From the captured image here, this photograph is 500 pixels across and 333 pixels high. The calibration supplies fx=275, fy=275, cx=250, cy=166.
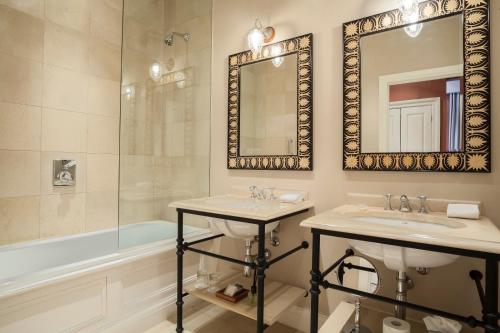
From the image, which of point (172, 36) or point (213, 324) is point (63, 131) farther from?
point (213, 324)

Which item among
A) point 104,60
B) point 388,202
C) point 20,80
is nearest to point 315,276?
point 388,202

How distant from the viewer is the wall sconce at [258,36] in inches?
78.4

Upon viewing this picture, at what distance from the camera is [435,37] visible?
1455mm

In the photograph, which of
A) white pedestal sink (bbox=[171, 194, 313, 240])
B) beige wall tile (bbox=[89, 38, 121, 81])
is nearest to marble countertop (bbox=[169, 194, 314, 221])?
white pedestal sink (bbox=[171, 194, 313, 240])

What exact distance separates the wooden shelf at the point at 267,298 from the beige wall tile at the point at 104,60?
6.55ft

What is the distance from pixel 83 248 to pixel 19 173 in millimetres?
751

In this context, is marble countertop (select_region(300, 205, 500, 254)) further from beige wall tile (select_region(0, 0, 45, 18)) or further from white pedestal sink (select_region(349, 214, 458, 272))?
beige wall tile (select_region(0, 0, 45, 18))

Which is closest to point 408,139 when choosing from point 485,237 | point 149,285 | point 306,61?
point 485,237

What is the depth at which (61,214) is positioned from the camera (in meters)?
2.25

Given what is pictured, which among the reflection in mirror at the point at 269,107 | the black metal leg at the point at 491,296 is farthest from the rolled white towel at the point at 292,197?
the black metal leg at the point at 491,296

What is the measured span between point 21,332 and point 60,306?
0.18 metres

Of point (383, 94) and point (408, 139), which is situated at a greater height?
point (383, 94)

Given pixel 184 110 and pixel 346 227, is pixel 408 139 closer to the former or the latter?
pixel 346 227

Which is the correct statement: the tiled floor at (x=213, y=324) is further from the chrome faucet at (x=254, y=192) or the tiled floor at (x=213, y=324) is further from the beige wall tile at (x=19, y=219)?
the beige wall tile at (x=19, y=219)
